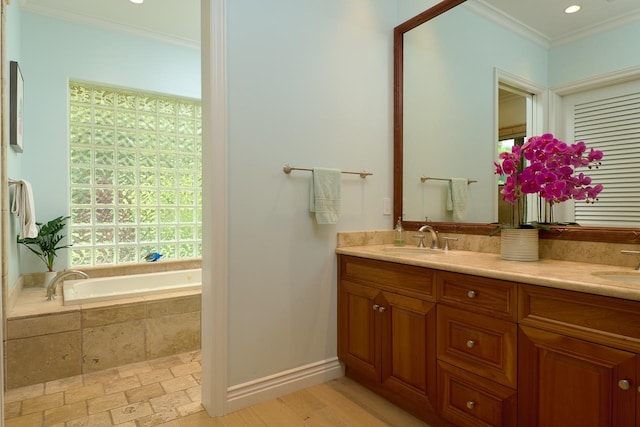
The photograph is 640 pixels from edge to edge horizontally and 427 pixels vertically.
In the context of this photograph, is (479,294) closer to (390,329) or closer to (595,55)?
(390,329)

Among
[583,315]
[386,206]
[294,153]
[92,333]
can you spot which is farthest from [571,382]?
[92,333]

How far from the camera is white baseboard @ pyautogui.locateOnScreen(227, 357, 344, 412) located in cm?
197

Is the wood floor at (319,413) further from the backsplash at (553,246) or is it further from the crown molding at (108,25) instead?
the crown molding at (108,25)

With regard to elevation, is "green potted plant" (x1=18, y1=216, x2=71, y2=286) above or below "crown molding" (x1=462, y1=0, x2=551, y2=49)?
below

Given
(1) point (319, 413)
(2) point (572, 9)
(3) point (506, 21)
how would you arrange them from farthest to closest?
1. (3) point (506, 21)
2. (1) point (319, 413)
3. (2) point (572, 9)

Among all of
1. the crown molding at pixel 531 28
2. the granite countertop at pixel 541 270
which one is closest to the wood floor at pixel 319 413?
the granite countertop at pixel 541 270

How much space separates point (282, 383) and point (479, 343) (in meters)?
1.14

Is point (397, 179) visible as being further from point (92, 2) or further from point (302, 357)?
point (92, 2)

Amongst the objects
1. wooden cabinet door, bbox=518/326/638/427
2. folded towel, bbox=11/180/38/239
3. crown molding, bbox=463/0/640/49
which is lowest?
wooden cabinet door, bbox=518/326/638/427

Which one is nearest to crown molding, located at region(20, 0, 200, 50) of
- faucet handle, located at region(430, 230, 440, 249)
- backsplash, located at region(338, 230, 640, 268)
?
backsplash, located at region(338, 230, 640, 268)

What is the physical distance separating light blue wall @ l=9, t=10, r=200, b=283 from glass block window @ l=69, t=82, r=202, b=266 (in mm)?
148

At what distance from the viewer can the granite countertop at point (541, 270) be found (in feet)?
3.84

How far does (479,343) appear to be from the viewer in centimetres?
154

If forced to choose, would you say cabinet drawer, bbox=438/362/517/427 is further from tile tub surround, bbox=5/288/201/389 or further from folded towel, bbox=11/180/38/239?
folded towel, bbox=11/180/38/239
